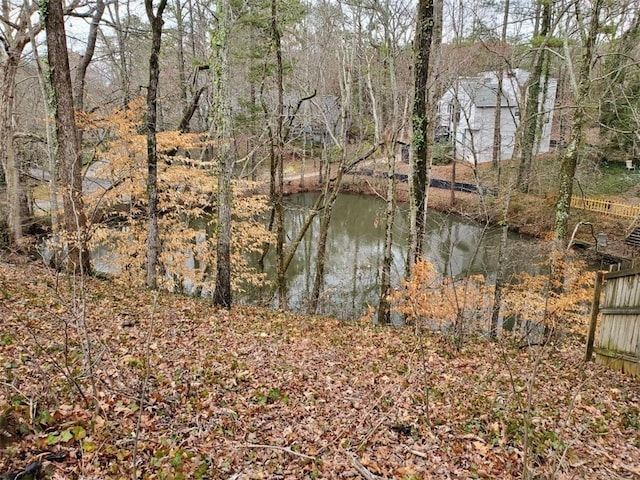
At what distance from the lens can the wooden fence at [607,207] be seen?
17.8 metres

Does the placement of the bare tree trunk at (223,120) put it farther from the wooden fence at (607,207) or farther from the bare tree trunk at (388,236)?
the wooden fence at (607,207)

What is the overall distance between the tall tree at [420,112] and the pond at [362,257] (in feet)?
9.44

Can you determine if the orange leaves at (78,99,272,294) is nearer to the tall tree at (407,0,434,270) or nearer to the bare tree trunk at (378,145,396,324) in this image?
the bare tree trunk at (378,145,396,324)

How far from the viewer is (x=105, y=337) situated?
219 inches

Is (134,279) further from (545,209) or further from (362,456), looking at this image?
(545,209)

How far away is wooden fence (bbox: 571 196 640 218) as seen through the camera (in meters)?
17.8

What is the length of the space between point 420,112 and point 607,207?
50.3 ft

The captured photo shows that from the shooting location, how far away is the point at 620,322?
234 inches

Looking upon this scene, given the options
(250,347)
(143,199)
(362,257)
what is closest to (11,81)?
(143,199)

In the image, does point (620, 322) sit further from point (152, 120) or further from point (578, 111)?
point (152, 120)

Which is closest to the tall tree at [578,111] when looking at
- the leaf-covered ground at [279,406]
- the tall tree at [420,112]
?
the tall tree at [420,112]

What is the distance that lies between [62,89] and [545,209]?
62.8 feet

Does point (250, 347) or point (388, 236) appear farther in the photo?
point (388, 236)

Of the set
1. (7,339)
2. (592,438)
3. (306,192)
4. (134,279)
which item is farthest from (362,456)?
(306,192)
